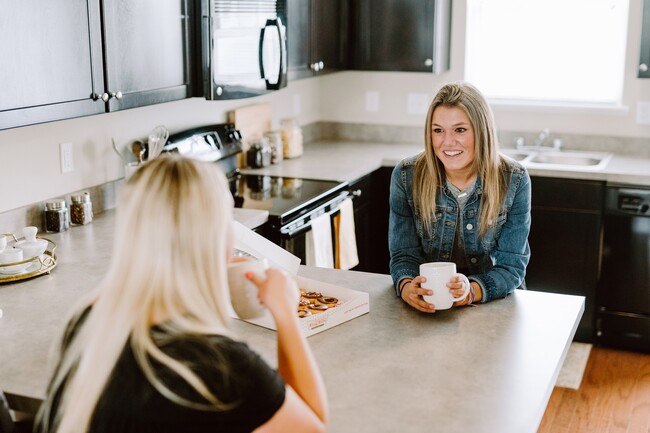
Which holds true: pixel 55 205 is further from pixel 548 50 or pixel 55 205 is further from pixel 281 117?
pixel 548 50

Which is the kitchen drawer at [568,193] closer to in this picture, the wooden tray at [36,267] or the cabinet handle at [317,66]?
the cabinet handle at [317,66]

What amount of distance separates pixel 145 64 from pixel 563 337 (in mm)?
1716

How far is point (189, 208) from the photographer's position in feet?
4.10

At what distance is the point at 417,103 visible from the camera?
4953 millimetres

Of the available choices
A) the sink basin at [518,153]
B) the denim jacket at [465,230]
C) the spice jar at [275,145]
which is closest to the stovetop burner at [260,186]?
the spice jar at [275,145]

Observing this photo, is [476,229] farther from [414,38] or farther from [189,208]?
[414,38]

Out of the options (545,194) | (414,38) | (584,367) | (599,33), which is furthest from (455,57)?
(584,367)

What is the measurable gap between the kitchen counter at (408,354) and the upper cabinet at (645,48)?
226cm

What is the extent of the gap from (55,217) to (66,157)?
0.28 meters

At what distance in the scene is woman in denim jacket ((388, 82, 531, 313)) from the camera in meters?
2.41

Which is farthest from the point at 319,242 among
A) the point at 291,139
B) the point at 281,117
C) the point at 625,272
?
the point at 625,272

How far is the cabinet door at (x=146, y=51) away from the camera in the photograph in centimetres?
270

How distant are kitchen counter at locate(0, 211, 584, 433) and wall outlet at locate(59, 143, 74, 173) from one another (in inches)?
30.0

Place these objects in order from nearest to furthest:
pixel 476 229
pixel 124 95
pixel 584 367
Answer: pixel 476 229
pixel 124 95
pixel 584 367
